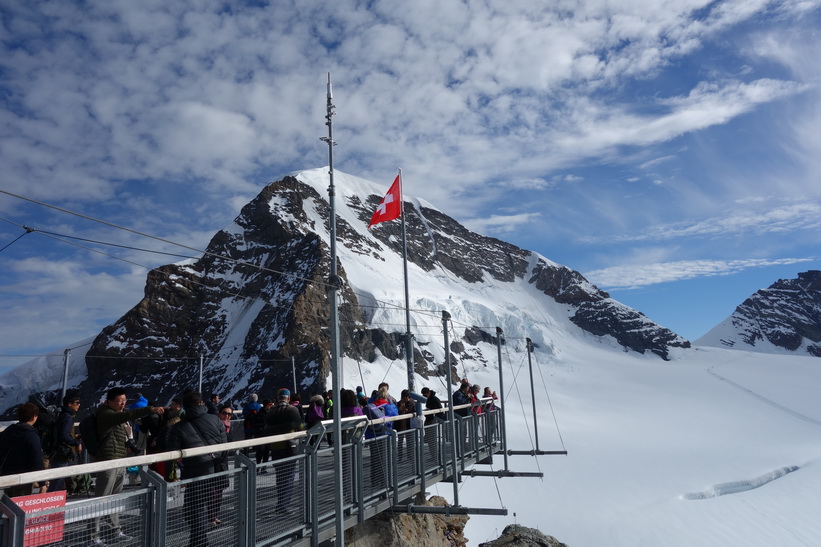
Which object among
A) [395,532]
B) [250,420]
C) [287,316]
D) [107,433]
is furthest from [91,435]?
[287,316]

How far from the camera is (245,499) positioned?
21.4 ft

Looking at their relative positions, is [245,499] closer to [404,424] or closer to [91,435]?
[91,435]

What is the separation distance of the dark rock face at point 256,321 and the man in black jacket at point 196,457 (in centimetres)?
6574

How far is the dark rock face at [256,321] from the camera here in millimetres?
85000

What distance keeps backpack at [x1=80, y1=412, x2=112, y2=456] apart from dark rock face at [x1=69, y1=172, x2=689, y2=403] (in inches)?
2577

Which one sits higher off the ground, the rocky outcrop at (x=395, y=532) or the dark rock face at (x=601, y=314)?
the dark rock face at (x=601, y=314)

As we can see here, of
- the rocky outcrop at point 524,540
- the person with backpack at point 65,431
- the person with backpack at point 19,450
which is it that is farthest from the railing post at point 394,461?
the rocky outcrop at point 524,540

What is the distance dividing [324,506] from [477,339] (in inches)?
4116

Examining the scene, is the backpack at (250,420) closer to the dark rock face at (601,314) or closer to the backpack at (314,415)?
the backpack at (314,415)

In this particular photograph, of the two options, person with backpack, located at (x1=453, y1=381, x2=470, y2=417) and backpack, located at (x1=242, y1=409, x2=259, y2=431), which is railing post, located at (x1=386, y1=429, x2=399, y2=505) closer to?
backpack, located at (x1=242, y1=409, x2=259, y2=431)

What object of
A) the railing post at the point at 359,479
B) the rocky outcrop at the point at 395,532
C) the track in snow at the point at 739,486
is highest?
the railing post at the point at 359,479

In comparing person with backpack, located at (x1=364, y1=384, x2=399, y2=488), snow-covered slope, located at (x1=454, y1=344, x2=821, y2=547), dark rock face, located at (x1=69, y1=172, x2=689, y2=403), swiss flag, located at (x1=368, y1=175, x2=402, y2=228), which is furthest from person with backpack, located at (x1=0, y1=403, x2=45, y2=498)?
dark rock face, located at (x1=69, y1=172, x2=689, y2=403)

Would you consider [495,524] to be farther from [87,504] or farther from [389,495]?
[87,504]

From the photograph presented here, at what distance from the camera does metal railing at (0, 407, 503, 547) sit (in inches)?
175
